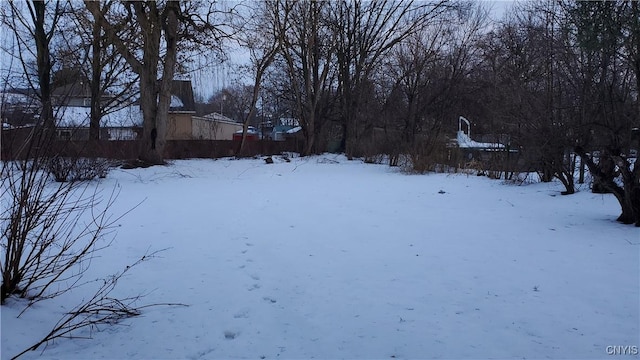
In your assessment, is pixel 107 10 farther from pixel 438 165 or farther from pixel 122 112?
pixel 122 112

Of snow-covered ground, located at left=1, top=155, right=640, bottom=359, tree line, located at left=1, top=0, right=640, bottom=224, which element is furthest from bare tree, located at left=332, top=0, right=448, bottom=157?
snow-covered ground, located at left=1, top=155, right=640, bottom=359

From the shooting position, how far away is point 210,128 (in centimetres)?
4069

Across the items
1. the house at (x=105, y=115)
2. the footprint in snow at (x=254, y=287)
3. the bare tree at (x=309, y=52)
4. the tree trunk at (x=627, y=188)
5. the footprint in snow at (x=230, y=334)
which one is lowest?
the footprint in snow at (x=230, y=334)

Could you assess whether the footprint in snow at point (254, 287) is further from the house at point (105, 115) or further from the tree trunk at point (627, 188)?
the tree trunk at point (627, 188)

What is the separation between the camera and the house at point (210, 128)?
4006 centimetres

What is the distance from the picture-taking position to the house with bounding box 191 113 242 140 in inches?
1577

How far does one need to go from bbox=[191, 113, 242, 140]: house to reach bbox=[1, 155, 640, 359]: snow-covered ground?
Result: 2472cm

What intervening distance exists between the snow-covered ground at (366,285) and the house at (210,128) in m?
24.7

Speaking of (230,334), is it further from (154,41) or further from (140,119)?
(140,119)

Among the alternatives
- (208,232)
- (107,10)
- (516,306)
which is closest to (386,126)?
(107,10)

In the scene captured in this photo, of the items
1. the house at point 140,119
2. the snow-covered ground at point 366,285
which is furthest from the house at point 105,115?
the snow-covered ground at point 366,285

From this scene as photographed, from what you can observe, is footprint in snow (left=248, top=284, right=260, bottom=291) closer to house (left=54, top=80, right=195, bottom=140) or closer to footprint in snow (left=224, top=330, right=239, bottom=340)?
footprint in snow (left=224, top=330, right=239, bottom=340)

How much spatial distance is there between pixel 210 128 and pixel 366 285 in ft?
125

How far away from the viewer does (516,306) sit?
3.87m
